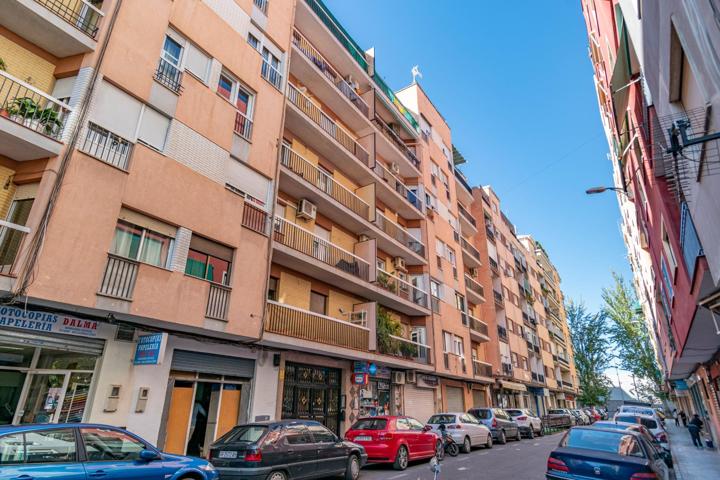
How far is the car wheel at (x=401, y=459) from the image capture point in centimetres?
1157

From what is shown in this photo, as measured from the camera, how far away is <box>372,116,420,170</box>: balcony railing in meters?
22.4

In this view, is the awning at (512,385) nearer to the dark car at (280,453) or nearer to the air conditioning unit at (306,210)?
the air conditioning unit at (306,210)

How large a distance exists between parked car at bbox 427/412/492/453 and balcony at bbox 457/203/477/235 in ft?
56.3

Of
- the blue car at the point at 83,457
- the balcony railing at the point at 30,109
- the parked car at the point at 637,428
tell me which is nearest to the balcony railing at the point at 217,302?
the blue car at the point at 83,457

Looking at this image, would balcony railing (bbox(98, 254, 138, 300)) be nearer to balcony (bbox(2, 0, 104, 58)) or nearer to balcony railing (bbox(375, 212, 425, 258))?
balcony (bbox(2, 0, 104, 58))

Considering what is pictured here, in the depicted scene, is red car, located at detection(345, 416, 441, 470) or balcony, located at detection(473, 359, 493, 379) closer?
red car, located at detection(345, 416, 441, 470)

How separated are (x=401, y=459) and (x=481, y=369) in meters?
16.9

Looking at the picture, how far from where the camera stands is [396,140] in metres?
23.8

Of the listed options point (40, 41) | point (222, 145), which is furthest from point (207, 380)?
point (40, 41)

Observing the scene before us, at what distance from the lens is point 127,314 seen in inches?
349

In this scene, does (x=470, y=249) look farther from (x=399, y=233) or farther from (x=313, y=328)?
(x=313, y=328)

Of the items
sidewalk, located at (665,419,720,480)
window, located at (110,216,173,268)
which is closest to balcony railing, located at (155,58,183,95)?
window, located at (110,216,173,268)

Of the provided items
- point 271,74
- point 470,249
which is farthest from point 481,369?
point 271,74

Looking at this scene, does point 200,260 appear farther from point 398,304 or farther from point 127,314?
point 398,304
